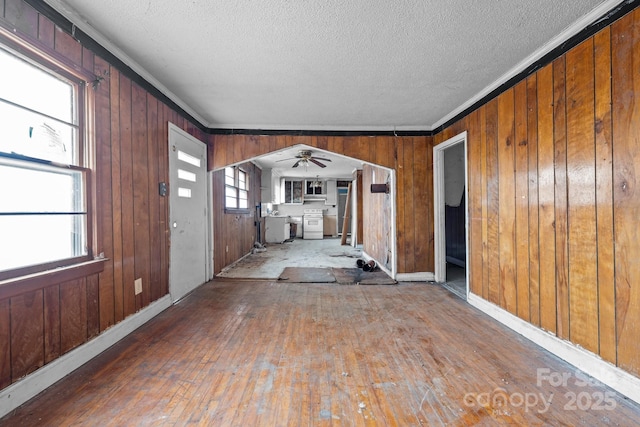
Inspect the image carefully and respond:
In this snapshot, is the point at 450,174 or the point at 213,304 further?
the point at 450,174

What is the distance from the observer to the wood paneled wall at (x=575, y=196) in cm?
151

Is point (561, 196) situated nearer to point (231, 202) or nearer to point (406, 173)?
point (406, 173)

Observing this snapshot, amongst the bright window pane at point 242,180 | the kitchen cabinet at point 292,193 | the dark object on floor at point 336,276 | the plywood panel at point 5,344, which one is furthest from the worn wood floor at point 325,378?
the kitchen cabinet at point 292,193

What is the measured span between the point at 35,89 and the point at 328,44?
1912 mm

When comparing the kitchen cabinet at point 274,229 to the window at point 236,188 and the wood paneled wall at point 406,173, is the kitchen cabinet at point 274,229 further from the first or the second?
the wood paneled wall at point 406,173

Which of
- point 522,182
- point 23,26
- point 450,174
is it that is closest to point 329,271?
point 450,174

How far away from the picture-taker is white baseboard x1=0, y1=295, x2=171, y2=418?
4.54 ft

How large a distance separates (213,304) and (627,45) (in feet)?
12.9

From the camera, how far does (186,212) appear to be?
3268 mm

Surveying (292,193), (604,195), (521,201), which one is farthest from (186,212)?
(292,193)

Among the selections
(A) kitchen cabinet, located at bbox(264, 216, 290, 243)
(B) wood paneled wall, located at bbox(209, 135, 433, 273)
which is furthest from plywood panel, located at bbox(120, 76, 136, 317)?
(A) kitchen cabinet, located at bbox(264, 216, 290, 243)

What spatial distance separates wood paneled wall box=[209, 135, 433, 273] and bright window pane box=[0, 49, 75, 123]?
2.22 meters

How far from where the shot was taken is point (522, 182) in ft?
7.46

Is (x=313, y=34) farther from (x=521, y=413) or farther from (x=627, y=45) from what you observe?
(x=521, y=413)
